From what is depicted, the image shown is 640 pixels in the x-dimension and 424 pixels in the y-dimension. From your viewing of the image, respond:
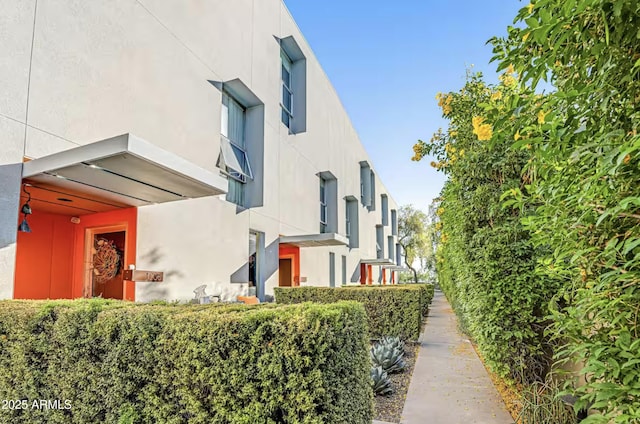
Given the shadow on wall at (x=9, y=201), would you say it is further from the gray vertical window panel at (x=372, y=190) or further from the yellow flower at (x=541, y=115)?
the gray vertical window panel at (x=372, y=190)

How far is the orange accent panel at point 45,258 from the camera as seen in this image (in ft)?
23.4

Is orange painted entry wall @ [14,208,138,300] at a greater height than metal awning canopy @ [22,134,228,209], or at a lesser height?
lesser

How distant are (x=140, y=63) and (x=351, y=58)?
12.8 m

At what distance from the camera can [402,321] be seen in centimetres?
977

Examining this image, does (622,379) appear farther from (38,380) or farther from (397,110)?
(397,110)

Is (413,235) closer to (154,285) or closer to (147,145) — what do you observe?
(154,285)

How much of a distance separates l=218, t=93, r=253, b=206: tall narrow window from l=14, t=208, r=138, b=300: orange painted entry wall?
3690mm

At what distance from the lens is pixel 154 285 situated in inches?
299

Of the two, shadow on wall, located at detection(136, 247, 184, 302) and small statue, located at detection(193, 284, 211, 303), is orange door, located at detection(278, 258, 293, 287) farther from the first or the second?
shadow on wall, located at detection(136, 247, 184, 302)

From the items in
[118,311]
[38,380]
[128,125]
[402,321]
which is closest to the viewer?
[118,311]

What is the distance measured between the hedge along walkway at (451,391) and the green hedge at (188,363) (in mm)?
1735

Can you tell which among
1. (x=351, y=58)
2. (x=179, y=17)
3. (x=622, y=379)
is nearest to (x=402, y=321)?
(x=622, y=379)

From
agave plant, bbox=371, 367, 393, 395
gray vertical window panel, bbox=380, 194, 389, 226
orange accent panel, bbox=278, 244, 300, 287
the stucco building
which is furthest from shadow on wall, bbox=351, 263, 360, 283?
agave plant, bbox=371, 367, 393, 395

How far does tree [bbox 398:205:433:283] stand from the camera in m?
43.0
